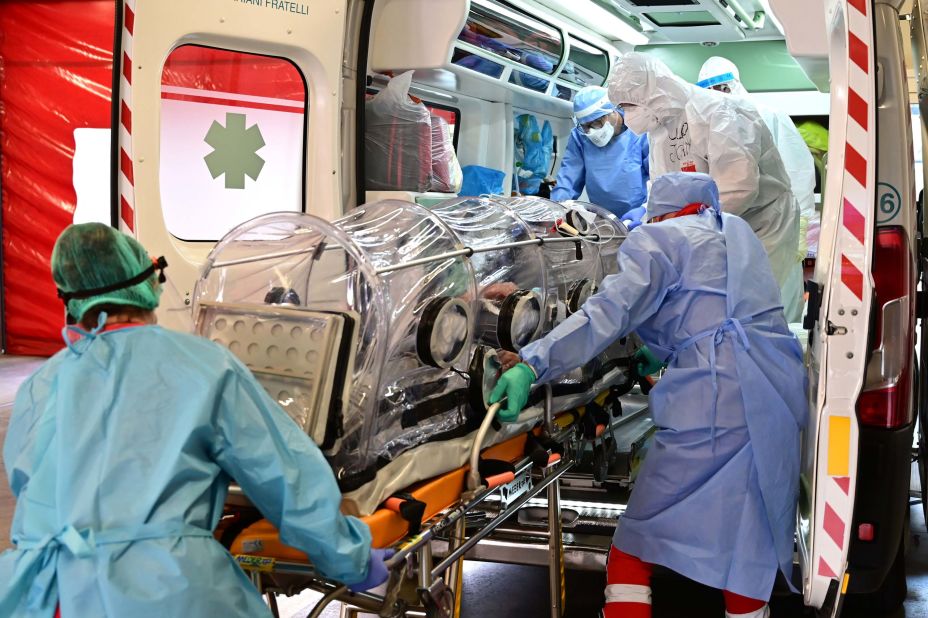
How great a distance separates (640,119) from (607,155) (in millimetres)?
1325

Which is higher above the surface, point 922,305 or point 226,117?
point 226,117

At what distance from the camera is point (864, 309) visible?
8.69ft

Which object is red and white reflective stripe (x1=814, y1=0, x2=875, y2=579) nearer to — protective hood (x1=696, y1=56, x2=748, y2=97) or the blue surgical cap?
protective hood (x1=696, y1=56, x2=748, y2=97)

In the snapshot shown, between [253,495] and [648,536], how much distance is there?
1.56 m

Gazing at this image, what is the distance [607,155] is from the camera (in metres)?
6.37

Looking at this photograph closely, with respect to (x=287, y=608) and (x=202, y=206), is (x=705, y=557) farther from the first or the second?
(x=202, y=206)

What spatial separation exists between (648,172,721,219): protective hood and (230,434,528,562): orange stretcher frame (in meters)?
1.24

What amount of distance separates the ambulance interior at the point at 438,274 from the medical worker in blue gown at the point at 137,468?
0.88 feet

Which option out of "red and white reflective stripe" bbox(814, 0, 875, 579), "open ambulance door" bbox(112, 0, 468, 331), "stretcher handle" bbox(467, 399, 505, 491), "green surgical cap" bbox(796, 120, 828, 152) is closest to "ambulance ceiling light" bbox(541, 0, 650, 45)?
Answer: "green surgical cap" bbox(796, 120, 828, 152)

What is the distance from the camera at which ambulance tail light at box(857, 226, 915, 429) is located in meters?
2.77

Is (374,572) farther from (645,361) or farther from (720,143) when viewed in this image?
(720,143)

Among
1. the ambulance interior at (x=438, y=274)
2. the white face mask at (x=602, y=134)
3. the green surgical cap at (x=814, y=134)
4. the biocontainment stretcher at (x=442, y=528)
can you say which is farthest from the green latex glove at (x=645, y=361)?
the green surgical cap at (x=814, y=134)

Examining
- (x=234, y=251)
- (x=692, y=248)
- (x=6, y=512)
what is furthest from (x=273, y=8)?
(x=6, y=512)

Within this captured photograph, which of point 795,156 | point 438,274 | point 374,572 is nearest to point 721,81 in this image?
point 795,156
